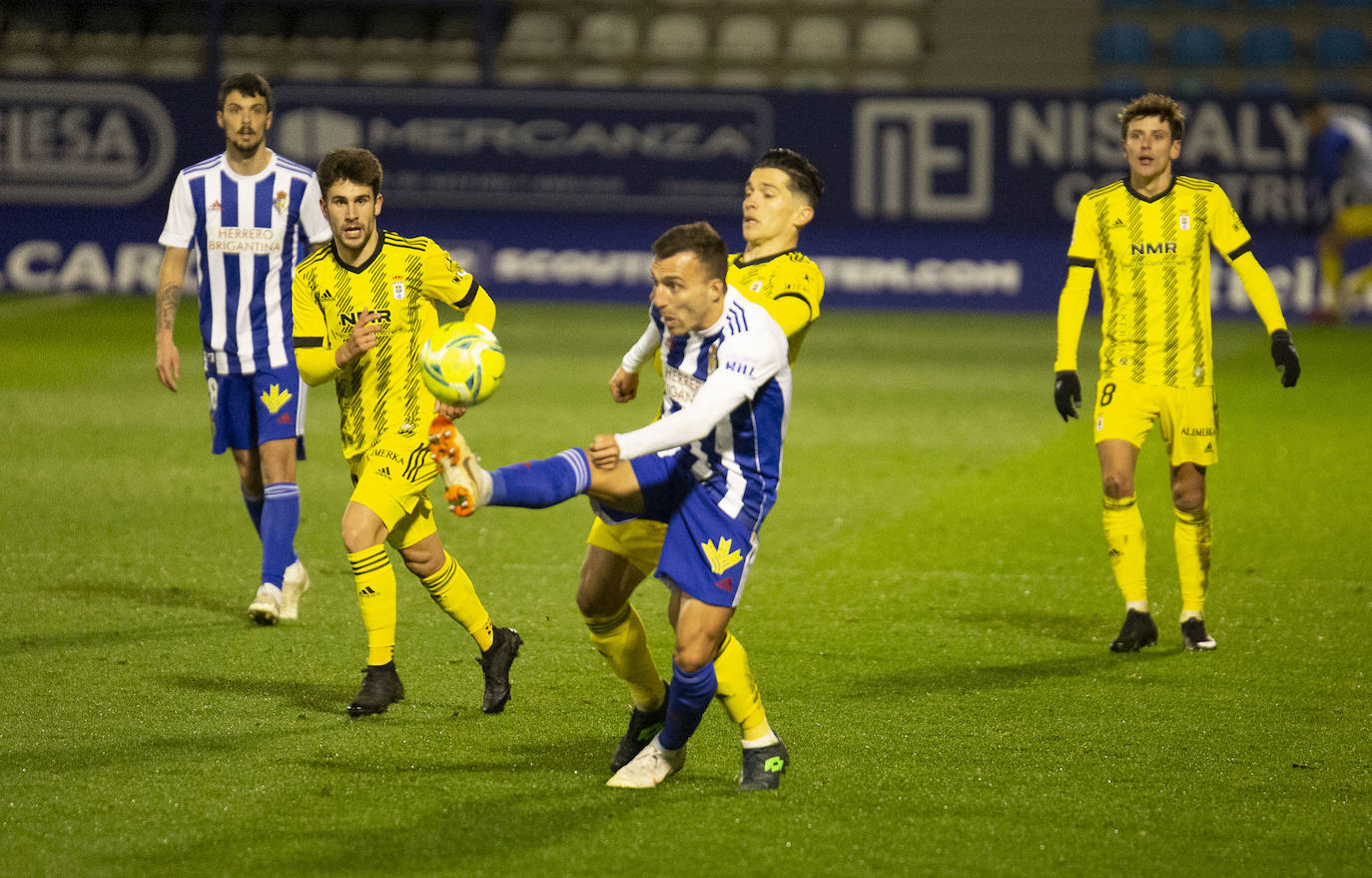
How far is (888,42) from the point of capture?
21953mm

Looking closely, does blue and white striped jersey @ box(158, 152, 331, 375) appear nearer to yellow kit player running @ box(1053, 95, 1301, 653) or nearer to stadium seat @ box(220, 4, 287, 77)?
yellow kit player running @ box(1053, 95, 1301, 653)

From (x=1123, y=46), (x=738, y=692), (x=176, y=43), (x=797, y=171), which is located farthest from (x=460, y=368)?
(x=176, y=43)

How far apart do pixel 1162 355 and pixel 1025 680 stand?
1.48 metres

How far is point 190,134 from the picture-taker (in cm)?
1844

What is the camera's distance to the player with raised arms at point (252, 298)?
672cm

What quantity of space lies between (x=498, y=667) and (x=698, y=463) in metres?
1.31

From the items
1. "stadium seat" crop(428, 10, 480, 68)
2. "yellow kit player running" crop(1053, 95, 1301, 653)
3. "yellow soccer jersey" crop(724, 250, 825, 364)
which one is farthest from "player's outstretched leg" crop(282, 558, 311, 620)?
"stadium seat" crop(428, 10, 480, 68)

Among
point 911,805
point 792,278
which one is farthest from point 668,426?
point 911,805

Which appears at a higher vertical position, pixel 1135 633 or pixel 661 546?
pixel 661 546

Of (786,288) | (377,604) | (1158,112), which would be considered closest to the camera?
(786,288)

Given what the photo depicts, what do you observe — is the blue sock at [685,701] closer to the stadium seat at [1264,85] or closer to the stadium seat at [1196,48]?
the stadium seat at [1264,85]

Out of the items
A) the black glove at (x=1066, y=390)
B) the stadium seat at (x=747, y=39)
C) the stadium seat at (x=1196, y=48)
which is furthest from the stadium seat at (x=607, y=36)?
the black glove at (x=1066, y=390)

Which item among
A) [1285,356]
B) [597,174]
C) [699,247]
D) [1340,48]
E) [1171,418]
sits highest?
[1340,48]

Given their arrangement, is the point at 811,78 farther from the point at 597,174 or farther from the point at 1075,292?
the point at 1075,292
